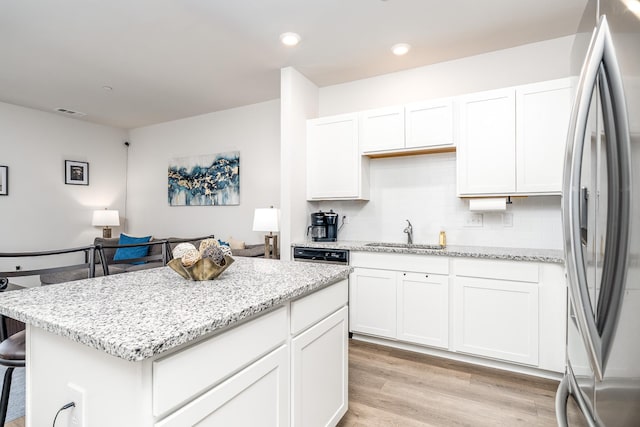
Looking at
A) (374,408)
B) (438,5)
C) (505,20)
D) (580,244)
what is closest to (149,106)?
(438,5)

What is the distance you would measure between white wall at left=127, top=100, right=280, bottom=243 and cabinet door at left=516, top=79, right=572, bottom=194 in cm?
274

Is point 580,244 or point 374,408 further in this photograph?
point 374,408

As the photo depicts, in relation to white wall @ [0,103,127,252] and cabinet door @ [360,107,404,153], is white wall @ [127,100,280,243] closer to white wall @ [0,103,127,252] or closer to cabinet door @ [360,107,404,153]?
white wall @ [0,103,127,252]

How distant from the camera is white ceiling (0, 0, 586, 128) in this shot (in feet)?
8.03

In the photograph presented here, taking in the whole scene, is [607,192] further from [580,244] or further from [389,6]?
[389,6]

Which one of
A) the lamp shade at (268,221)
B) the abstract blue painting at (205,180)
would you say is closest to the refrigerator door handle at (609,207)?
the lamp shade at (268,221)

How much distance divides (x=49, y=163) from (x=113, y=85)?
2.00 m

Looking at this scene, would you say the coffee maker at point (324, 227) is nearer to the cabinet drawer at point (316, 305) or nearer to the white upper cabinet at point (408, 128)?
the white upper cabinet at point (408, 128)

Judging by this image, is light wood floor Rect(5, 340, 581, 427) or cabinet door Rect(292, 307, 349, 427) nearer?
cabinet door Rect(292, 307, 349, 427)

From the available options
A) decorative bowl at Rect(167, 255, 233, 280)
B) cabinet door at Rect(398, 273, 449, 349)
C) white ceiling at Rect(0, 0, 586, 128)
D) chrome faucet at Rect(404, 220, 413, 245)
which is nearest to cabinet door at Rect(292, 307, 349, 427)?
decorative bowl at Rect(167, 255, 233, 280)

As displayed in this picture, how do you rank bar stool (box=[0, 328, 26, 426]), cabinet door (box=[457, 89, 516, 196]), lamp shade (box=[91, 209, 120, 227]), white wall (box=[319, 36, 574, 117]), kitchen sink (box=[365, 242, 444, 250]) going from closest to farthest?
bar stool (box=[0, 328, 26, 426]) < cabinet door (box=[457, 89, 516, 196]) < white wall (box=[319, 36, 574, 117]) < kitchen sink (box=[365, 242, 444, 250]) < lamp shade (box=[91, 209, 120, 227])

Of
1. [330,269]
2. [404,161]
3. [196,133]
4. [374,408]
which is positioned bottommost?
[374,408]

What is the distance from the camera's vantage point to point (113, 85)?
3.91 meters

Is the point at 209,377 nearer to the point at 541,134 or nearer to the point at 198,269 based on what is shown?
the point at 198,269
